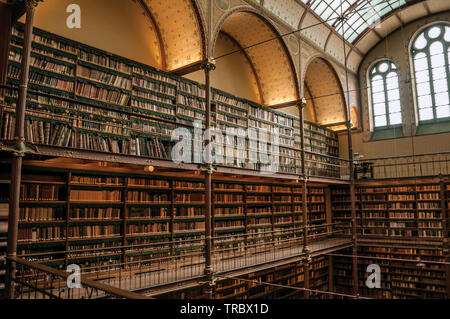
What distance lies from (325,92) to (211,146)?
7.76 meters

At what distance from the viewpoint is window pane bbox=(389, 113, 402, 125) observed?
13.3 metres

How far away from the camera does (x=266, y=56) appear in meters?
10.4

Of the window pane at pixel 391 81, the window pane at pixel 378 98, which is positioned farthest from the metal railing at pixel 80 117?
the window pane at pixel 391 81

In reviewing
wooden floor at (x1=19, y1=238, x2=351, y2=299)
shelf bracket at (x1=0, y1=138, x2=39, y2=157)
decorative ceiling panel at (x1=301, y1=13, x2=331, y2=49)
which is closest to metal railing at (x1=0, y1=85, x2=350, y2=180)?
shelf bracket at (x1=0, y1=138, x2=39, y2=157)

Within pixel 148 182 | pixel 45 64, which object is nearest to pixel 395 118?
pixel 148 182

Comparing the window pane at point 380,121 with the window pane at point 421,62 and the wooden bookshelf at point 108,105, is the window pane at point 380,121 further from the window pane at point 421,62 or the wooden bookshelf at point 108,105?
the wooden bookshelf at point 108,105

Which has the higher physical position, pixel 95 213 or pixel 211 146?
pixel 211 146

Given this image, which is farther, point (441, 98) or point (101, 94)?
point (441, 98)

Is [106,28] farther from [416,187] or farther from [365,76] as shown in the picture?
[365,76]

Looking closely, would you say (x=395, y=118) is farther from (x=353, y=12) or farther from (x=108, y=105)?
(x=108, y=105)

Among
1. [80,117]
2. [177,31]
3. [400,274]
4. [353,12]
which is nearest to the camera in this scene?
[80,117]

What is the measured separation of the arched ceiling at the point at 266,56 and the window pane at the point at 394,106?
5.63m

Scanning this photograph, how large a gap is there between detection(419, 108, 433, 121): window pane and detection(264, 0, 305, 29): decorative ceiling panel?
19.7 feet

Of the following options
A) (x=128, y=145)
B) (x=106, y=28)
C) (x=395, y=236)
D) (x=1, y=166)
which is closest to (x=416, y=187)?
(x=395, y=236)
